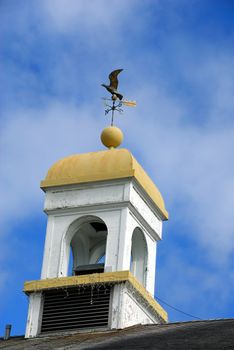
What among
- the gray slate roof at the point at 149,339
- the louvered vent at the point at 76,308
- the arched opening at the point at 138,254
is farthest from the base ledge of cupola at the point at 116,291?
the arched opening at the point at 138,254

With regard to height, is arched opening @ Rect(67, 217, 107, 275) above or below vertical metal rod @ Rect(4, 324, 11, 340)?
above

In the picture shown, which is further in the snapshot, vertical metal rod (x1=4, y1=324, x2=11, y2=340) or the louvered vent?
vertical metal rod (x1=4, y1=324, x2=11, y2=340)

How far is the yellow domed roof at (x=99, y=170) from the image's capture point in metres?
45.1

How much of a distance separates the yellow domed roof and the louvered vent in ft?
15.0

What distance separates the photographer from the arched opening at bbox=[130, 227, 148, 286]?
4612 cm

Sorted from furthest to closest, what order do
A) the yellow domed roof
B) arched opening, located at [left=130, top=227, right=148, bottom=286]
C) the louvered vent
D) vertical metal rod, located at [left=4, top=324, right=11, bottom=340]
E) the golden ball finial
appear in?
the golden ball finial
arched opening, located at [left=130, top=227, right=148, bottom=286]
the yellow domed roof
vertical metal rod, located at [left=4, top=324, right=11, bottom=340]
the louvered vent

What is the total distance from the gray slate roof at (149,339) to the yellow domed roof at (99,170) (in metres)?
6.35

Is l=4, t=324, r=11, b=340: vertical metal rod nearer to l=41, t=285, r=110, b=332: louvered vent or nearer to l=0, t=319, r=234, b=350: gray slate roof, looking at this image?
l=0, t=319, r=234, b=350: gray slate roof

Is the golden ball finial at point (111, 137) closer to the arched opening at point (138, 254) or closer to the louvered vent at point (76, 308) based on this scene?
the arched opening at point (138, 254)

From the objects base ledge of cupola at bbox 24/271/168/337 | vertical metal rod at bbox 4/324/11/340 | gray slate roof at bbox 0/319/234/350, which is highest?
base ledge of cupola at bbox 24/271/168/337

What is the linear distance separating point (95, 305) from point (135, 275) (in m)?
3.82

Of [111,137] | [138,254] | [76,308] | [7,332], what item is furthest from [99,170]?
[7,332]

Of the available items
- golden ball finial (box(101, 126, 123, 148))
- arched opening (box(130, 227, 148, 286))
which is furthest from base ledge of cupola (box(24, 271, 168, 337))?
golden ball finial (box(101, 126, 123, 148))

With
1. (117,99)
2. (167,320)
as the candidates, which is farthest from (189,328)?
(117,99)
